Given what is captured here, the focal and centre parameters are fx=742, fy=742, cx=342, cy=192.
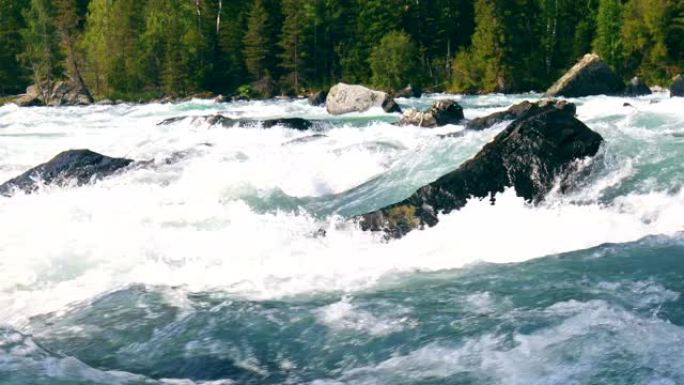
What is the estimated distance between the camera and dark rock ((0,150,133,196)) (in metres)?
14.2

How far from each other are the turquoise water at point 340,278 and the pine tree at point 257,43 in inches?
1604

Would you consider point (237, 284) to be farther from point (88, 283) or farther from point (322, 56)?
point (322, 56)

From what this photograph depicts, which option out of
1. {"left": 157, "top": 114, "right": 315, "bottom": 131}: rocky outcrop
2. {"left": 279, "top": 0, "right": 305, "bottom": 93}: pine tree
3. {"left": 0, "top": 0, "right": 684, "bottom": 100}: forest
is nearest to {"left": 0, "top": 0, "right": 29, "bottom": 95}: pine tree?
{"left": 0, "top": 0, "right": 684, "bottom": 100}: forest

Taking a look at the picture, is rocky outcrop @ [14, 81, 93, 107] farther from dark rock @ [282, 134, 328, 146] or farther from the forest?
dark rock @ [282, 134, 328, 146]

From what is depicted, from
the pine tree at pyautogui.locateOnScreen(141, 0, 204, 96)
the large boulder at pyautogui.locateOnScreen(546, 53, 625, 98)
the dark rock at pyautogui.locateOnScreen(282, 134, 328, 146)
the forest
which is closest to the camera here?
the dark rock at pyautogui.locateOnScreen(282, 134, 328, 146)

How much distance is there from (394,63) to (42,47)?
1077 inches

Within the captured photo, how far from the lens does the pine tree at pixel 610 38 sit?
47.2 m

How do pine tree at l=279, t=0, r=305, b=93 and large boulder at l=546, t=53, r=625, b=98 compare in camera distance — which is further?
pine tree at l=279, t=0, r=305, b=93

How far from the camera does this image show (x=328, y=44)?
56125 millimetres

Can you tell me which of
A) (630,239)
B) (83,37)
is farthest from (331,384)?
(83,37)

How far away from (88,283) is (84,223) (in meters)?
3.03

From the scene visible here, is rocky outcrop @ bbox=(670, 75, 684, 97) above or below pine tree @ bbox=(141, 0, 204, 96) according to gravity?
below

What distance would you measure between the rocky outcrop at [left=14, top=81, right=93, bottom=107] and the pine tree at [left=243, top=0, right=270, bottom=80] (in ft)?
38.6

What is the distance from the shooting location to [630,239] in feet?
28.9
